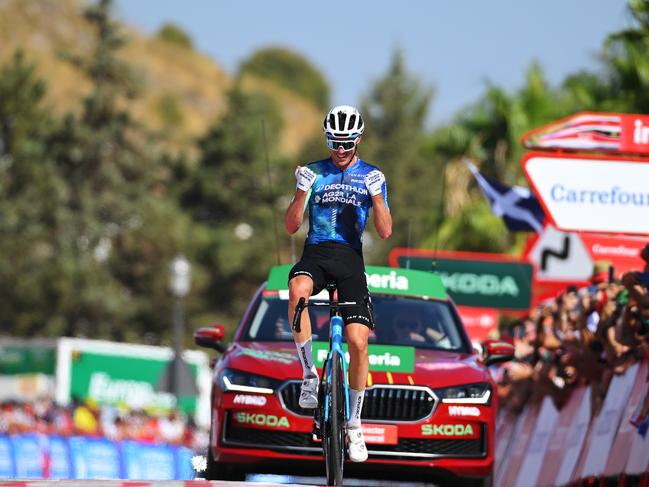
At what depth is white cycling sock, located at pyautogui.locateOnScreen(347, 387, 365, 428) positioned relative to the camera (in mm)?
10047

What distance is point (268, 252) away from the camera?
78.8 meters

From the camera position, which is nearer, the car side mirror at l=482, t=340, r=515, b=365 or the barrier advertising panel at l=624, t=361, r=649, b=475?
the barrier advertising panel at l=624, t=361, r=649, b=475

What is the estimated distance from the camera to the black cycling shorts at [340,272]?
10.1m

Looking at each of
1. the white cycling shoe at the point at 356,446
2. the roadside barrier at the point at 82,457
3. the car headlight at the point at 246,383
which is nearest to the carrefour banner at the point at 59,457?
the roadside barrier at the point at 82,457

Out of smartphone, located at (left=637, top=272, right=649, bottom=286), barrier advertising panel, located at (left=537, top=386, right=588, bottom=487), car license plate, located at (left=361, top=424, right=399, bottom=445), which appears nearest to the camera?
car license plate, located at (left=361, top=424, right=399, bottom=445)

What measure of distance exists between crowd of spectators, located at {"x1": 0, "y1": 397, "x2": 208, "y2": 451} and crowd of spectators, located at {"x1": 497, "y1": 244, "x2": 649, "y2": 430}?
18130mm

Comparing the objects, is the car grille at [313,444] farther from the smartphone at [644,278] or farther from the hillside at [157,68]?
the hillside at [157,68]

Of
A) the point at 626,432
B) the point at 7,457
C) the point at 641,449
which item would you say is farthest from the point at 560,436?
the point at 7,457

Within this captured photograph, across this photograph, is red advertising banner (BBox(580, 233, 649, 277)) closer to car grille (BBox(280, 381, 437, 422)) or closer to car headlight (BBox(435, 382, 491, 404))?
car headlight (BBox(435, 382, 491, 404))

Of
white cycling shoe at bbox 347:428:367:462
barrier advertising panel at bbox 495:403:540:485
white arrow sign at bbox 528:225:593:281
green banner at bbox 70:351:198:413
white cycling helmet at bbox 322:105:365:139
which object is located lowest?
green banner at bbox 70:351:198:413

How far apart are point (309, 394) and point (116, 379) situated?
38312mm

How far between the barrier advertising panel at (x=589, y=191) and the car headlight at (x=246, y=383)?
362cm

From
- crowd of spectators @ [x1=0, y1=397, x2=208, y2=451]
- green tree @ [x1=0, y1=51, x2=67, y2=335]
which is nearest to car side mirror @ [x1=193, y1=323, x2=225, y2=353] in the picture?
crowd of spectators @ [x1=0, y1=397, x2=208, y2=451]

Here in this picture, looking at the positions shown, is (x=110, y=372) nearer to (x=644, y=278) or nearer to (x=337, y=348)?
(x=644, y=278)
